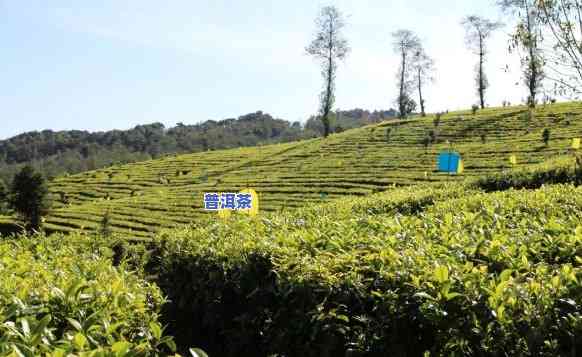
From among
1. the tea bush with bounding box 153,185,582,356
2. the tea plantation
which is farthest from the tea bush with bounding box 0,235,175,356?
the tea bush with bounding box 153,185,582,356

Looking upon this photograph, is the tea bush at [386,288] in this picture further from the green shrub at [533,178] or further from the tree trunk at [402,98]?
the tree trunk at [402,98]

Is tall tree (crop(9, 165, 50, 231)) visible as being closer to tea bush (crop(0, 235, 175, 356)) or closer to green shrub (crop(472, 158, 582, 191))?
green shrub (crop(472, 158, 582, 191))

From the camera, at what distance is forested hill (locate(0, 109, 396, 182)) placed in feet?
414

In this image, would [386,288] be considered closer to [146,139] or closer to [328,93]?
[328,93]

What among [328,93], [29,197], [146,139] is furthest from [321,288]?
[146,139]

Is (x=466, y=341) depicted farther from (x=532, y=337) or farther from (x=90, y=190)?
(x=90, y=190)

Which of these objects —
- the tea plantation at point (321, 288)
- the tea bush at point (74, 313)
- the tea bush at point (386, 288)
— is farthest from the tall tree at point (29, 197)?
the tea bush at point (74, 313)

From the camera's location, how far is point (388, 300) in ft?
12.0

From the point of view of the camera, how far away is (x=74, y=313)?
3.33 meters

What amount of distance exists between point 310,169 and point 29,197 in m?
19.9

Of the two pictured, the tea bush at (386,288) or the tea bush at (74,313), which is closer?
the tea bush at (74,313)

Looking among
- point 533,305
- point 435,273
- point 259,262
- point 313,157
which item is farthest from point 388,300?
point 313,157

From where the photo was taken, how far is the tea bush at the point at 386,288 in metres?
3.13

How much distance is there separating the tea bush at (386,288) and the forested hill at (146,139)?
113073 millimetres
